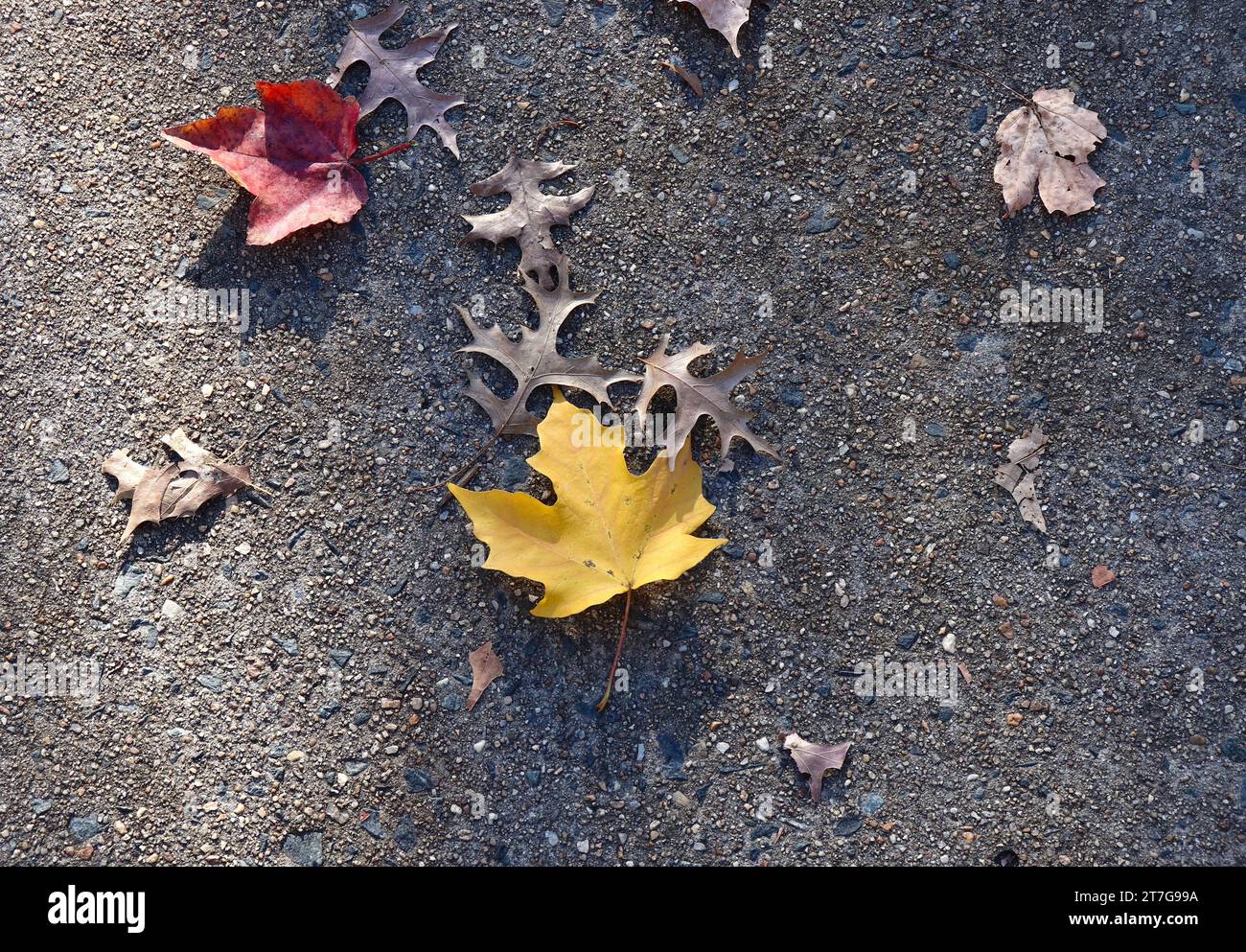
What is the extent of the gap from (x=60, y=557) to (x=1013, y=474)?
275 centimetres

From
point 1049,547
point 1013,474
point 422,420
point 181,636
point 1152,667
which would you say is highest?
point 422,420

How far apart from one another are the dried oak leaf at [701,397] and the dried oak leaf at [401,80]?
917 mm

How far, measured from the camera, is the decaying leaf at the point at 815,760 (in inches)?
96.2

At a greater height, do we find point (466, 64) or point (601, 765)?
point (466, 64)

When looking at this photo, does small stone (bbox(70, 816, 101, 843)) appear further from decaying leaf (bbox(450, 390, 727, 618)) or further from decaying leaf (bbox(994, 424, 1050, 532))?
decaying leaf (bbox(994, 424, 1050, 532))

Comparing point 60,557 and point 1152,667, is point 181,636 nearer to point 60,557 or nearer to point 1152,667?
point 60,557

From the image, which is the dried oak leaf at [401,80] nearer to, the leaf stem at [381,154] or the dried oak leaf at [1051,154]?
the leaf stem at [381,154]

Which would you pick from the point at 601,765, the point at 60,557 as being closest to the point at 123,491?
the point at 60,557

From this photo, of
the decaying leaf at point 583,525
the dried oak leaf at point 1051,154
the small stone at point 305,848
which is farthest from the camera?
the dried oak leaf at point 1051,154

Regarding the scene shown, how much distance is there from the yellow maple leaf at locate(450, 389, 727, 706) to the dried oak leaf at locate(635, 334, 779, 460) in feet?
0.65

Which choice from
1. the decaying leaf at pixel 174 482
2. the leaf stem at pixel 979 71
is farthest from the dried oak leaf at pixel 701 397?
the decaying leaf at pixel 174 482

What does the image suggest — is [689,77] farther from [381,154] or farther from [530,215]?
[381,154]

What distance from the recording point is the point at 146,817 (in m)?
2.47

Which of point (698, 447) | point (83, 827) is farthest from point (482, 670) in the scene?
point (83, 827)
